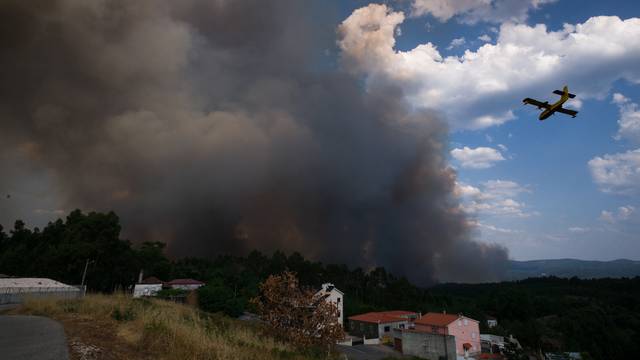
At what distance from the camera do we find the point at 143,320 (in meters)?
12.3

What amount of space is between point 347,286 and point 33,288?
104010mm

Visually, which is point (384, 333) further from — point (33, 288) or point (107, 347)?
point (107, 347)

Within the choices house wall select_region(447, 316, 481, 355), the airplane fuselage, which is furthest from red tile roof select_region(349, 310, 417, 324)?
the airplane fuselage

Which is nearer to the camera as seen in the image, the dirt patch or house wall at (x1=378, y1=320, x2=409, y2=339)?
the dirt patch

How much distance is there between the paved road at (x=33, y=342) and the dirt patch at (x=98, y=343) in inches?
9.3

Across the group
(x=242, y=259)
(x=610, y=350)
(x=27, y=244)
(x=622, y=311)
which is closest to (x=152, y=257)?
(x=27, y=244)

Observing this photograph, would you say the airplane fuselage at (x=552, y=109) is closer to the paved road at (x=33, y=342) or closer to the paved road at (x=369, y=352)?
the paved road at (x=33, y=342)

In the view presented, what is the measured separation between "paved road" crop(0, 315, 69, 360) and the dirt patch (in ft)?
0.77

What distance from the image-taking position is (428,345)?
55.2m

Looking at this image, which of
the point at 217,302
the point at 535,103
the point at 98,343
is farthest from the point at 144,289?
the point at 535,103

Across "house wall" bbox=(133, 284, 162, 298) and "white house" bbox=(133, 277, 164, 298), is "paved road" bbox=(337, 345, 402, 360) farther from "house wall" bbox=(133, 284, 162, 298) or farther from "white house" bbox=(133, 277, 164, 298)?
"house wall" bbox=(133, 284, 162, 298)

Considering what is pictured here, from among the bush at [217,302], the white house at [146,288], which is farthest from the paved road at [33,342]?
the white house at [146,288]

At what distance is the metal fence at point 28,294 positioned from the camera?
31.4m

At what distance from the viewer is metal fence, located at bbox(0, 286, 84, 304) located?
3140cm
